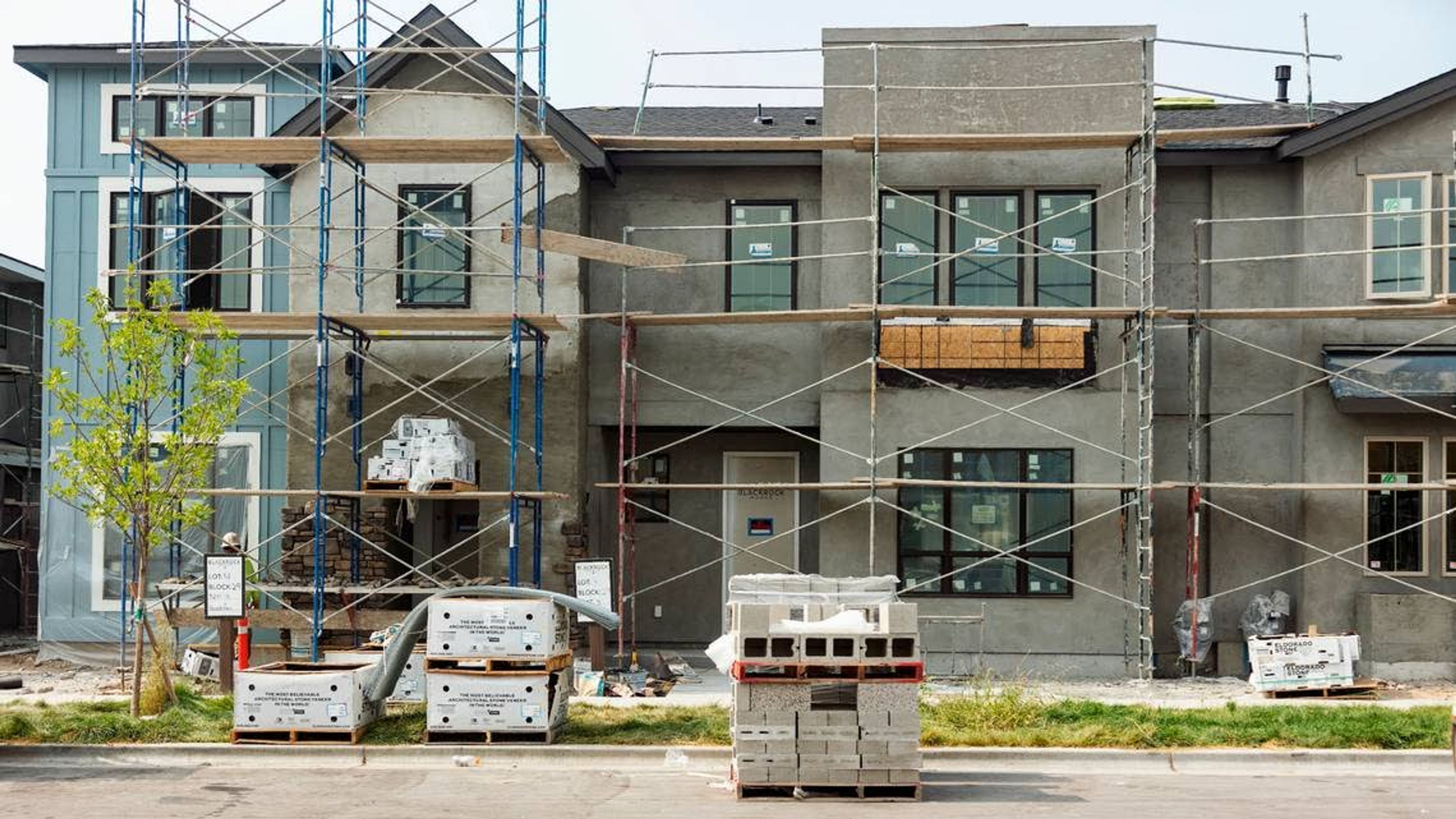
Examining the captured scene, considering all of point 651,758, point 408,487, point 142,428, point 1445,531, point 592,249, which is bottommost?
point 651,758

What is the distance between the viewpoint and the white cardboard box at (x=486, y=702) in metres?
14.9

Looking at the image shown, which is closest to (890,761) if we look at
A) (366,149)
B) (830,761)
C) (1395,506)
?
(830,761)

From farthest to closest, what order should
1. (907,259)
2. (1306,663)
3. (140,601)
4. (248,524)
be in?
(248,524)
(907,259)
(1306,663)
(140,601)

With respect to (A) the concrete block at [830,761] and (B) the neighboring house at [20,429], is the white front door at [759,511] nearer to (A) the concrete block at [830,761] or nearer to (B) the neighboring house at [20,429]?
(A) the concrete block at [830,761]

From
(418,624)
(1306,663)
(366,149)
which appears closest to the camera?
(418,624)

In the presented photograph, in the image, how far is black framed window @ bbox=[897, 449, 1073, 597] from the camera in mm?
21125

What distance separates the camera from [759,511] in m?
23.2

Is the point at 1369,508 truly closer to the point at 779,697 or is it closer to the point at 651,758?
the point at 651,758

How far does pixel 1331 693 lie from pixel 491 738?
9619mm

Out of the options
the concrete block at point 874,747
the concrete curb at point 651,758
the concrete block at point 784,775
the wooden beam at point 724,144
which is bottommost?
the concrete curb at point 651,758

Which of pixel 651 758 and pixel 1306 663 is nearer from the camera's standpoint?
pixel 651 758

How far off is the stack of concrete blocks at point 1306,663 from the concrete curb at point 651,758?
13.0 ft

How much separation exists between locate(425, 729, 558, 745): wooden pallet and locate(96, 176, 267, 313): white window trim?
9.70 metres

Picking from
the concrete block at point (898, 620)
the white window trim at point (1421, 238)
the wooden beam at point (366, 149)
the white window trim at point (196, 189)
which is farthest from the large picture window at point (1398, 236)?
the white window trim at point (196, 189)
